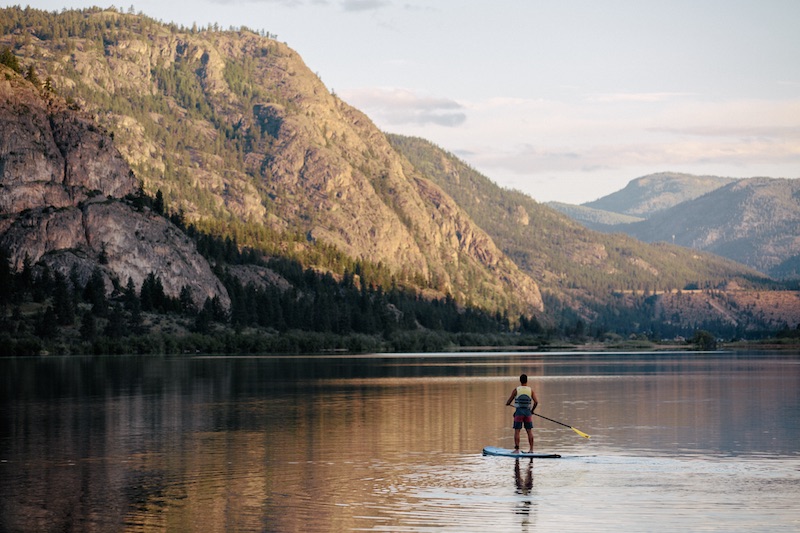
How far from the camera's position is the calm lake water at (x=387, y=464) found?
3812 centimetres

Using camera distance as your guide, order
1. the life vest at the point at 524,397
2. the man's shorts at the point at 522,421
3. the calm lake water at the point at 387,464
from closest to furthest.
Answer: the calm lake water at the point at 387,464 < the man's shorts at the point at 522,421 < the life vest at the point at 524,397

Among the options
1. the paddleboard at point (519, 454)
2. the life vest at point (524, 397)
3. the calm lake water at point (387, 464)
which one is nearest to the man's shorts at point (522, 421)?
the life vest at point (524, 397)

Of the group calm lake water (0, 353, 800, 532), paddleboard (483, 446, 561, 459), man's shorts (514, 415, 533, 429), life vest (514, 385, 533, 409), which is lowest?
calm lake water (0, 353, 800, 532)

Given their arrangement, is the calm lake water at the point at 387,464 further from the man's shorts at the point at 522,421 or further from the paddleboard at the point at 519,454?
the man's shorts at the point at 522,421

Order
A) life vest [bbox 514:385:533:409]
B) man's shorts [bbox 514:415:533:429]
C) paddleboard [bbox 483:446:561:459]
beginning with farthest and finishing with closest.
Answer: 1. life vest [bbox 514:385:533:409]
2. man's shorts [bbox 514:415:533:429]
3. paddleboard [bbox 483:446:561:459]

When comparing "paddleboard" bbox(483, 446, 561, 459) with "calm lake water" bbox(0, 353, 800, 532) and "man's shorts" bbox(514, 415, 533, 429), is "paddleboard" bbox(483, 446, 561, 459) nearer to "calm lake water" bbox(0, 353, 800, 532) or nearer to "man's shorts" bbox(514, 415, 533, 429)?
"calm lake water" bbox(0, 353, 800, 532)

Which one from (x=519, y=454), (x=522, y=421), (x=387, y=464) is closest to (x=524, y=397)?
(x=522, y=421)

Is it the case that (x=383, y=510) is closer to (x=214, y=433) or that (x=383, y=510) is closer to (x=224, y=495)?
A: (x=224, y=495)

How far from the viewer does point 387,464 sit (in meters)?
51.7

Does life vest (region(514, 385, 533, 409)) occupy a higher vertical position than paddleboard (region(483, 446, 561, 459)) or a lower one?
higher

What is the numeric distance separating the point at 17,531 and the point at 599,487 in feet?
72.4

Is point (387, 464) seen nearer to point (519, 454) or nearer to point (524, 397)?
point (519, 454)

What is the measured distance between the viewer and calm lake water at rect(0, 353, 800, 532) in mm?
38125

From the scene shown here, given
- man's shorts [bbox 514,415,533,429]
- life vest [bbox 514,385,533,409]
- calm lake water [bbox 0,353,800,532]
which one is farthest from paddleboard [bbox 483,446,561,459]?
life vest [bbox 514,385,533,409]
